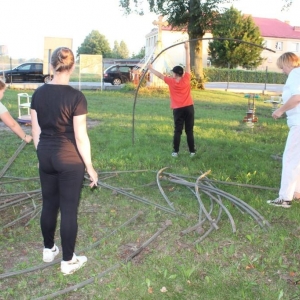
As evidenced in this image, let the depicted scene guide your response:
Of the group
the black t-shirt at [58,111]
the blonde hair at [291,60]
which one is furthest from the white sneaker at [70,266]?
the blonde hair at [291,60]

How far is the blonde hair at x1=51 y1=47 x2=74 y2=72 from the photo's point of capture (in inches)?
124

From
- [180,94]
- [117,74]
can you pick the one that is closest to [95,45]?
[117,74]

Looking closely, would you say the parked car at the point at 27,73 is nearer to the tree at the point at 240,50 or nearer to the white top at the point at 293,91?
the white top at the point at 293,91

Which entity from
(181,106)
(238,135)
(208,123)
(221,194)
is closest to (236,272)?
(221,194)

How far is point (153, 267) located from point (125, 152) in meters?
4.39

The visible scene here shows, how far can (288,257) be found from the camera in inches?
156

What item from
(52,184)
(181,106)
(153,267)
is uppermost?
(181,106)

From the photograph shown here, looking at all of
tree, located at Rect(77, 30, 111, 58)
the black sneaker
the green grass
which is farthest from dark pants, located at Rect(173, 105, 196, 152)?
tree, located at Rect(77, 30, 111, 58)

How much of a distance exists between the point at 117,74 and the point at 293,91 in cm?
2603

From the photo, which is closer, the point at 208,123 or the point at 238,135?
the point at 238,135

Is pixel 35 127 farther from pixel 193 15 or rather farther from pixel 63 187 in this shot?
pixel 193 15

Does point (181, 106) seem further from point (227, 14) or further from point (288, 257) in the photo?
point (227, 14)

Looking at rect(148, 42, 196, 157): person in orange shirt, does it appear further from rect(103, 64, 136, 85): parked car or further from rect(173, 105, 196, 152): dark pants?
rect(103, 64, 136, 85): parked car

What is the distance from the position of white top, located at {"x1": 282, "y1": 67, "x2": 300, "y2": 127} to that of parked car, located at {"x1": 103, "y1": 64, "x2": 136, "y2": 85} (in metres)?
25.5
